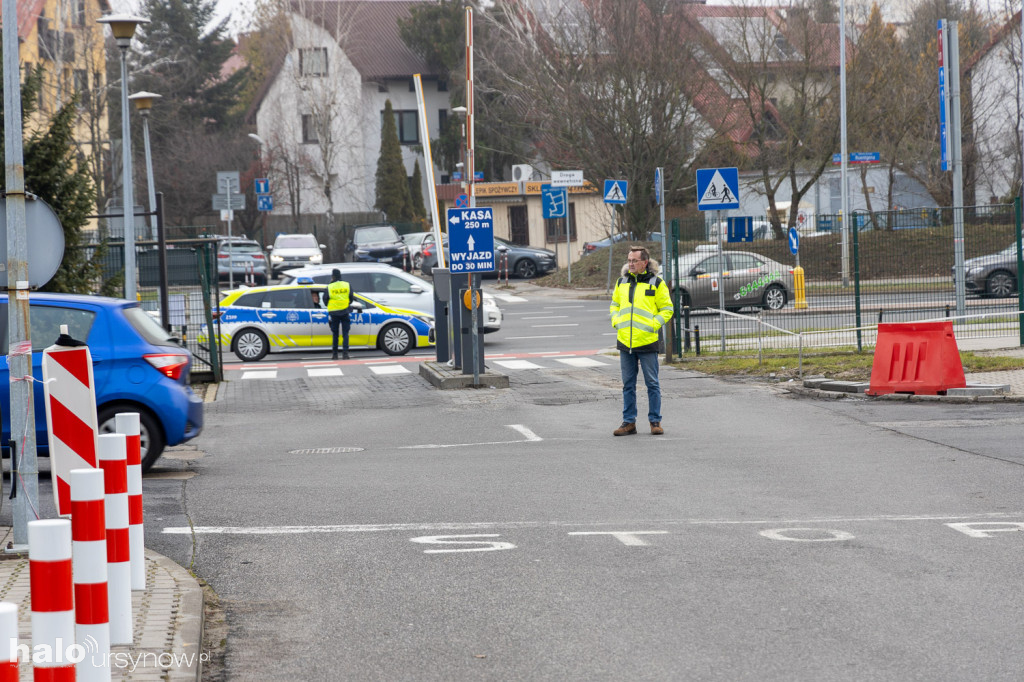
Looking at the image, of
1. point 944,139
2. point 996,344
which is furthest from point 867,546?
point 944,139

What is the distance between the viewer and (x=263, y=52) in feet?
245

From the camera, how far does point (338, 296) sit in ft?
74.3

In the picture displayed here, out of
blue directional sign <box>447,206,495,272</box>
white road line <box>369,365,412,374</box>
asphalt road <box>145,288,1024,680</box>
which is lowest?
asphalt road <box>145,288,1024,680</box>

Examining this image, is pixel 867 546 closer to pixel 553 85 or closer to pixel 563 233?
pixel 553 85

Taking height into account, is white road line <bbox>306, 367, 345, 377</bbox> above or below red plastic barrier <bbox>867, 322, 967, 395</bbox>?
below

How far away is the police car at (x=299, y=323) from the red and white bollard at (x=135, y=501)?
17552 mm

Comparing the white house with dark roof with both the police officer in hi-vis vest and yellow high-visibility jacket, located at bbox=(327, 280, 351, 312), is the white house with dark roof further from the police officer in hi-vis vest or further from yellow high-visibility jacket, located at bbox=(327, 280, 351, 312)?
yellow high-visibility jacket, located at bbox=(327, 280, 351, 312)

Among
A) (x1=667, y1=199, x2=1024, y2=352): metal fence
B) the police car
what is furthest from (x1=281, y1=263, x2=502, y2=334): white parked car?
(x1=667, y1=199, x2=1024, y2=352): metal fence

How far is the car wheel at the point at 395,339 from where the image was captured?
2388 cm

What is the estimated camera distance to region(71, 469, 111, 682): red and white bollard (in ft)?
13.1

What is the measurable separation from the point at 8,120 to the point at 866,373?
1196 centimetres

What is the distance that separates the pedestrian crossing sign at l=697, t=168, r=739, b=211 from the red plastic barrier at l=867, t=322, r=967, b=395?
5184mm

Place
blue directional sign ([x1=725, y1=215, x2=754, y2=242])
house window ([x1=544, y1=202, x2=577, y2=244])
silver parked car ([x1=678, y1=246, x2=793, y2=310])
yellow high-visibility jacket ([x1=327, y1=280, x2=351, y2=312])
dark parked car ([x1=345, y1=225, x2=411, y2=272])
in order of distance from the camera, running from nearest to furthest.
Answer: blue directional sign ([x1=725, y1=215, x2=754, y2=242])
yellow high-visibility jacket ([x1=327, y1=280, x2=351, y2=312])
silver parked car ([x1=678, y1=246, x2=793, y2=310])
dark parked car ([x1=345, y1=225, x2=411, y2=272])
house window ([x1=544, y1=202, x2=577, y2=244])

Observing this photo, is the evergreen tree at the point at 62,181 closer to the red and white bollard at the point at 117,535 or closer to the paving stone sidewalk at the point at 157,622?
the paving stone sidewalk at the point at 157,622
